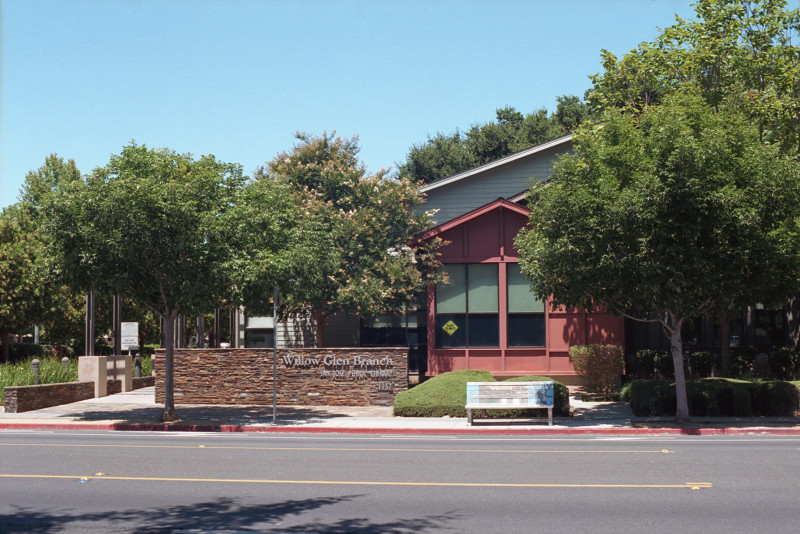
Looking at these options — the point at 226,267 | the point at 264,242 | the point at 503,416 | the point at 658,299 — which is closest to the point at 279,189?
the point at 264,242

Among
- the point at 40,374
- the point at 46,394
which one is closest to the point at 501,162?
the point at 40,374

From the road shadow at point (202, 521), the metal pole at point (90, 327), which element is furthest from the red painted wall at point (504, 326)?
the road shadow at point (202, 521)

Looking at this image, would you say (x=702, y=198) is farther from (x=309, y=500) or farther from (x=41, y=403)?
(x=41, y=403)

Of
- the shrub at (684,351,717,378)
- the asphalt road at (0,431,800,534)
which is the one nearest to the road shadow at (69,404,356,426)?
the asphalt road at (0,431,800,534)

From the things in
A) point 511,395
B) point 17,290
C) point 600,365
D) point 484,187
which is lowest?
point 511,395

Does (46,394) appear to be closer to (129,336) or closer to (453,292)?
(129,336)

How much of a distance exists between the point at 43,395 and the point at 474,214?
14488 mm

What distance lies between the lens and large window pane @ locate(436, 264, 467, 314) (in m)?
27.9

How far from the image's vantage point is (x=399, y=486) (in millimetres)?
10906

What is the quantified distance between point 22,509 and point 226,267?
1014 cm

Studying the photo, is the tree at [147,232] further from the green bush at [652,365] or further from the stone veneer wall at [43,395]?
the green bush at [652,365]

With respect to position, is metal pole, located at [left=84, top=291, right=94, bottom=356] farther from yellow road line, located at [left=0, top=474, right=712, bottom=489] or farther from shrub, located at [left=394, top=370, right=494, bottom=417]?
yellow road line, located at [left=0, top=474, right=712, bottom=489]

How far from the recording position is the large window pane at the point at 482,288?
27734mm

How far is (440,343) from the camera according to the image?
27.8 metres
